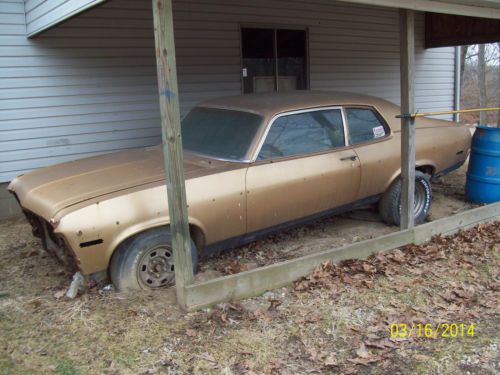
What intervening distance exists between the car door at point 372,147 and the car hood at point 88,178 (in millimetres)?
1717

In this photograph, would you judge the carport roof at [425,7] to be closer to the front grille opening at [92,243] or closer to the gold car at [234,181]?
the gold car at [234,181]

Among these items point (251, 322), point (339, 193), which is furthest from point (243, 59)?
point (251, 322)

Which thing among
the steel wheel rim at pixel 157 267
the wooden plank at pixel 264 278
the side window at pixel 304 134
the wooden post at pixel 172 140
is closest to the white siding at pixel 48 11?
the wooden post at pixel 172 140

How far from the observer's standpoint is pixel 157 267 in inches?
159

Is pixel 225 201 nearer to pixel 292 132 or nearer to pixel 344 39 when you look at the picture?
pixel 292 132

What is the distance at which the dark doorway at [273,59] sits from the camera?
28.1 ft

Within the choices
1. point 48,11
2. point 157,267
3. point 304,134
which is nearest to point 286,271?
point 157,267

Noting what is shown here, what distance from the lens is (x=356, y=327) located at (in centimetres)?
369

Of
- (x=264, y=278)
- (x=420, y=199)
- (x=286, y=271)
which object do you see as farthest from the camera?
(x=420, y=199)

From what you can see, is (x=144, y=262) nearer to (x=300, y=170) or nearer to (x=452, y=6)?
(x=300, y=170)

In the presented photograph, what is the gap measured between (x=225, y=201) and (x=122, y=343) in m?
1.42

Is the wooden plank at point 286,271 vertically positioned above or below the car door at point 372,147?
below

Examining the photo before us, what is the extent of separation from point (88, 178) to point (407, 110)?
318cm

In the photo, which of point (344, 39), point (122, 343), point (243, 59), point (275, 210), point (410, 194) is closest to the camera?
point (122, 343)
